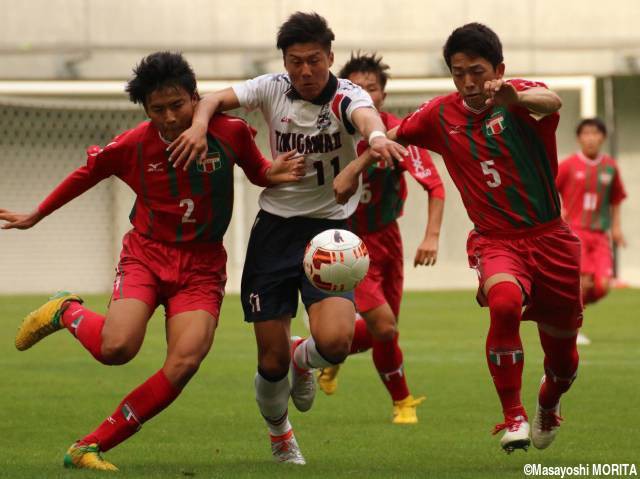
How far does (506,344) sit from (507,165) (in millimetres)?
855

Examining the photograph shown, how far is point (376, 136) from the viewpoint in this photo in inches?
229

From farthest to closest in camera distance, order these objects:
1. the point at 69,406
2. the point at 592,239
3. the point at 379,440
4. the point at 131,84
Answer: the point at 592,239 → the point at 69,406 → the point at 379,440 → the point at 131,84

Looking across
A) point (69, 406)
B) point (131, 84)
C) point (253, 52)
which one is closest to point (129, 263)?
point (131, 84)

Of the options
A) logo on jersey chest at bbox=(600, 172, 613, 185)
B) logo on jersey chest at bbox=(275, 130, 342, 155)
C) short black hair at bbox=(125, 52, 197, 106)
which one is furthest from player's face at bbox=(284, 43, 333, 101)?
logo on jersey chest at bbox=(600, 172, 613, 185)

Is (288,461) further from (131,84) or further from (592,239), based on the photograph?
(592,239)

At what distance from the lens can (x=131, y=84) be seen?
6152mm

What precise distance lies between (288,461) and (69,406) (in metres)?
2.60

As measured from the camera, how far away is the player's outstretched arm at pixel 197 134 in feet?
19.5

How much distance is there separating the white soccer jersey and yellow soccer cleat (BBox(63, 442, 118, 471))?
150 cm

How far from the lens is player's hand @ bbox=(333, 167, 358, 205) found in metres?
5.88

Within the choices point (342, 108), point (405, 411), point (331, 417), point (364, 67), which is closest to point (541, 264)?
point (342, 108)

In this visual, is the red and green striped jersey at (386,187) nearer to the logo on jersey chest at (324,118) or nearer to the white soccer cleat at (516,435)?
the logo on jersey chest at (324,118)

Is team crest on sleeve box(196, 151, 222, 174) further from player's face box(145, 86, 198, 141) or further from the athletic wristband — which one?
the athletic wristband

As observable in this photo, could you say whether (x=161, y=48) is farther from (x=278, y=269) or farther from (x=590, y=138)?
(x=278, y=269)
